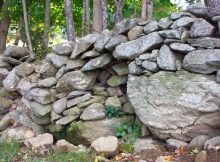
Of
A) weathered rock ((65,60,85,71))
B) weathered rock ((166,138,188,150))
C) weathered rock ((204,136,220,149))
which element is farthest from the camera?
weathered rock ((65,60,85,71))

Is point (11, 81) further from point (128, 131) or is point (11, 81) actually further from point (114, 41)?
point (128, 131)

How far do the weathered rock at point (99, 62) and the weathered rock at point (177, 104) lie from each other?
80 centimetres

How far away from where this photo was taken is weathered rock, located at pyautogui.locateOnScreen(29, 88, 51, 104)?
21.7 feet

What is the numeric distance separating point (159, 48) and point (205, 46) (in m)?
0.80

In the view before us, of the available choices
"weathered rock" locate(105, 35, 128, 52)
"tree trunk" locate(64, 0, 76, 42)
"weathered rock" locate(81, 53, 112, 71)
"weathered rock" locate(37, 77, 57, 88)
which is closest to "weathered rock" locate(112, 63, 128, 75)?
"weathered rock" locate(81, 53, 112, 71)

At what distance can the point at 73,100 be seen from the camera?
635 centimetres

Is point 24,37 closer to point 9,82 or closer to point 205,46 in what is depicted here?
point 9,82

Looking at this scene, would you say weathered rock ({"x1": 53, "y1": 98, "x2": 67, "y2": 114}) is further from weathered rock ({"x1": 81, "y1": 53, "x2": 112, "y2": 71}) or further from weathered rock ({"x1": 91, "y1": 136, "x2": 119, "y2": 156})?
weathered rock ({"x1": 91, "y1": 136, "x2": 119, "y2": 156})

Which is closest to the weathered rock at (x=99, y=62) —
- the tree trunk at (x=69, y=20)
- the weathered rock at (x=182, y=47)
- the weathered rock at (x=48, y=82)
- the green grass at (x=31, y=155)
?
the weathered rock at (x=48, y=82)

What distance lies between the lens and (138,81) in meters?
5.68

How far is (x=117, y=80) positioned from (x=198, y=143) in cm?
187

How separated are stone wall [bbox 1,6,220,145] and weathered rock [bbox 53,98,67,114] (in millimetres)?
17

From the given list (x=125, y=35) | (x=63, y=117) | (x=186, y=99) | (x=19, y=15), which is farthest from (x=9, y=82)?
(x=19, y=15)

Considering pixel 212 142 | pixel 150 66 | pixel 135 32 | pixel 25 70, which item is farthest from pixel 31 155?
pixel 212 142
